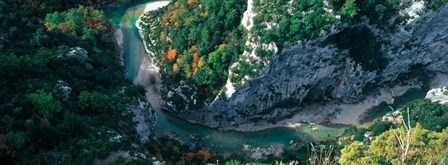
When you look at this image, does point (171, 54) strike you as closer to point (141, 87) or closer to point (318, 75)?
point (141, 87)

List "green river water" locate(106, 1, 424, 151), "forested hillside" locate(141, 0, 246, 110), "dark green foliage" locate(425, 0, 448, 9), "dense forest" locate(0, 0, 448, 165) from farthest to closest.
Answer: "green river water" locate(106, 1, 424, 151), "forested hillside" locate(141, 0, 246, 110), "dark green foliage" locate(425, 0, 448, 9), "dense forest" locate(0, 0, 448, 165)

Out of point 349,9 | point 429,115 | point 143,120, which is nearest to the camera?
point 429,115

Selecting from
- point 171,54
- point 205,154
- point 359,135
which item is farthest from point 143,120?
point 359,135

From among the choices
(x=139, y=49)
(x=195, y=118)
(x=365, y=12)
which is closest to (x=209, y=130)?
(x=195, y=118)

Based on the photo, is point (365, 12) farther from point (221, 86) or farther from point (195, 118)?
point (195, 118)

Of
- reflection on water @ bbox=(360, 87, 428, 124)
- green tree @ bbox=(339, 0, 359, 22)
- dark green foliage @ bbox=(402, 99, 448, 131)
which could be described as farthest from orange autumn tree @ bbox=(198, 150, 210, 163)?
green tree @ bbox=(339, 0, 359, 22)

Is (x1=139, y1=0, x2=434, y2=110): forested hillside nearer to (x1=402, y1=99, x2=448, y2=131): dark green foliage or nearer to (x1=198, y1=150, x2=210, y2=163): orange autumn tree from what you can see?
(x1=198, y1=150, x2=210, y2=163): orange autumn tree
